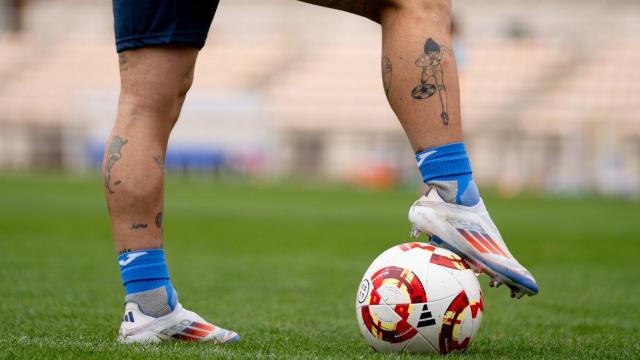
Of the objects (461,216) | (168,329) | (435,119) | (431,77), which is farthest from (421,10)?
(168,329)

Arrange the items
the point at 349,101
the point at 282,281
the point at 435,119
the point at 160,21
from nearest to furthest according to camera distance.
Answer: the point at 435,119
the point at 160,21
the point at 282,281
the point at 349,101

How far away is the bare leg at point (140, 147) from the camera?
264cm

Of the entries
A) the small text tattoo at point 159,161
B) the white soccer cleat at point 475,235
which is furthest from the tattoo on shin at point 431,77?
the small text tattoo at point 159,161

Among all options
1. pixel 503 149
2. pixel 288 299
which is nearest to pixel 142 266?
pixel 288 299

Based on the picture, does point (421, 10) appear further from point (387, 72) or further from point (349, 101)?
point (349, 101)

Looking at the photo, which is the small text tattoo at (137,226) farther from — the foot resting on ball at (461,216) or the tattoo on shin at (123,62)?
the foot resting on ball at (461,216)

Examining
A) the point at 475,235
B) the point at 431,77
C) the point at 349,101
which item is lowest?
the point at 475,235

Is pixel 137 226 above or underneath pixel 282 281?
above

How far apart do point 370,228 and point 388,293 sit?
20.9ft

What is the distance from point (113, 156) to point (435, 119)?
2.85 ft

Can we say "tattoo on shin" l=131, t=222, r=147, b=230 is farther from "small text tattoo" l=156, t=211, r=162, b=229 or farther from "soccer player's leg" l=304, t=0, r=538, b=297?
"soccer player's leg" l=304, t=0, r=538, b=297

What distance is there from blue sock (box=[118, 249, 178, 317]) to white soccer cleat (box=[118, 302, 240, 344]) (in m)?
0.02

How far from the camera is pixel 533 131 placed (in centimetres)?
2152

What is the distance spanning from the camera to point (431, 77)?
2.48 metres
